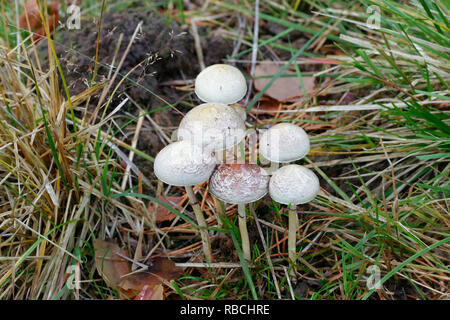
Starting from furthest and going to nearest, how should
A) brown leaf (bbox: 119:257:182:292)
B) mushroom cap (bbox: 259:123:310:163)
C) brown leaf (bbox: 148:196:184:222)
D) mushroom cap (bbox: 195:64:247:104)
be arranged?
brown leaf (bbox: 148:196:184:222)
brown leaf (bbox: 119:257:182:292)
mushroom cap (bbox: 195:64:247:104)
mushroom cap (bbox: 259:123:310:163)

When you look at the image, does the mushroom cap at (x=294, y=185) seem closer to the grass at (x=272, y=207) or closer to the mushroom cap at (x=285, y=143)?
the mushroom cap at (x=285, y=143)

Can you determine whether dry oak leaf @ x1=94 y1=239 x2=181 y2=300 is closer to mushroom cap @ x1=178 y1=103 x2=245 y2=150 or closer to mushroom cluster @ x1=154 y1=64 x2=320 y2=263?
mushroom cluster @ x1=154 y1=64 x2=320 y2=263

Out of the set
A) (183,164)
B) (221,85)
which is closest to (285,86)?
(221,85)

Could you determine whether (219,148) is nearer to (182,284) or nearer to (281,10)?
(182,284)
